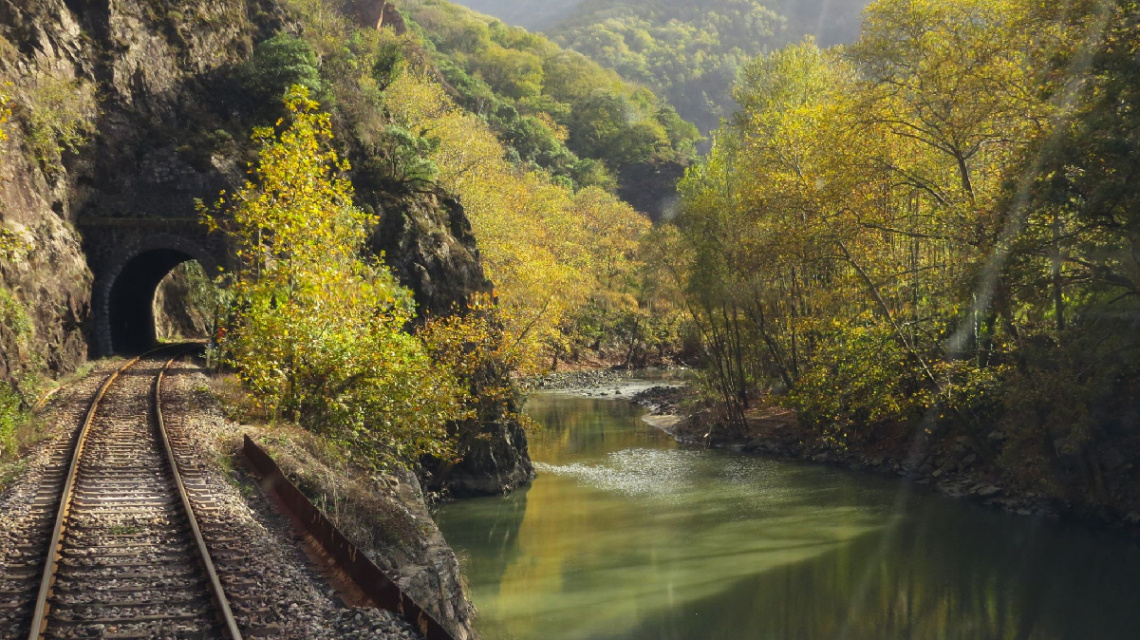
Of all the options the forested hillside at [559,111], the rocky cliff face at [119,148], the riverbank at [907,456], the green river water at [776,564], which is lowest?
the green river water at [776,564]

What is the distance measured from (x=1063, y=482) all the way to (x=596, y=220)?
169 feet

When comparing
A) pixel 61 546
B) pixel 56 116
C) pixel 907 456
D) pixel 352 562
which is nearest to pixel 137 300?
pixel 56 116

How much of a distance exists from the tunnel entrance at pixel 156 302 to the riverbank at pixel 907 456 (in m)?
21.8

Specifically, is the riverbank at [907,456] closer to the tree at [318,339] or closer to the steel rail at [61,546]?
the tree at [318,339]

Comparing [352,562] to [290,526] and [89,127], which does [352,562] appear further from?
[89,127]

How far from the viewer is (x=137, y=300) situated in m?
36.1

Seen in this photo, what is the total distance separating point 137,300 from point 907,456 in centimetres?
3133

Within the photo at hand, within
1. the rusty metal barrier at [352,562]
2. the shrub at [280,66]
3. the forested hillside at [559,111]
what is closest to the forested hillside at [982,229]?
the rusty metal barrier at [352,562]

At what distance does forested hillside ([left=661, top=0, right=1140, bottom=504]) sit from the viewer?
15.8 m

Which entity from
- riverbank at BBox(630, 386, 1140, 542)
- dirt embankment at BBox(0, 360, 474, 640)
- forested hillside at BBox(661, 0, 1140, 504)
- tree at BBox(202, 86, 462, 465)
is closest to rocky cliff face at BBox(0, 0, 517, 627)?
tree at BBox(202, 86, 462, 465)

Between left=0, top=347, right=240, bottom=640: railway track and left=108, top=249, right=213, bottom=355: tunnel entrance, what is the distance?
1885cm

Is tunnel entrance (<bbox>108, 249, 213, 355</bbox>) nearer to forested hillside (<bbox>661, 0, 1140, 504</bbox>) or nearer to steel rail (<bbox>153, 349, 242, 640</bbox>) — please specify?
steel rail (<bbox>153, 349, 242, 640</bbox>)

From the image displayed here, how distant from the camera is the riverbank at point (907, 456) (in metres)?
20.5

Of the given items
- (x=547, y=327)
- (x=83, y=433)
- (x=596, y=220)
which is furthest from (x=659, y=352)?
(x=83, y=433)
